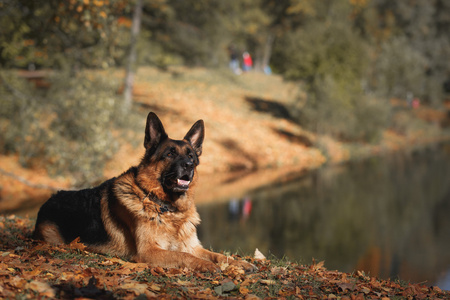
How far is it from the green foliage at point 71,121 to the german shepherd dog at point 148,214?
8.48m

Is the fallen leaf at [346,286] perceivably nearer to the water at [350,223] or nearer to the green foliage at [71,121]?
the water at [350,223]

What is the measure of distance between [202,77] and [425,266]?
27807 millimetres

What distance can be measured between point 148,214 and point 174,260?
0.64 m

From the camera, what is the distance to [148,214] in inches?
210

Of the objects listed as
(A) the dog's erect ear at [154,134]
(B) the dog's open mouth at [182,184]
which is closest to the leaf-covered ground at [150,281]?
(B) the dog's open mouth at [182,184]

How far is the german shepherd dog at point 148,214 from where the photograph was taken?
5.27m

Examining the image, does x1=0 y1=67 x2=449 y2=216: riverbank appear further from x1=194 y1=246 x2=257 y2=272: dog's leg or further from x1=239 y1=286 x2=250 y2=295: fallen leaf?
x1=239 y1=286 x2=250 y2=295: fallen leaf

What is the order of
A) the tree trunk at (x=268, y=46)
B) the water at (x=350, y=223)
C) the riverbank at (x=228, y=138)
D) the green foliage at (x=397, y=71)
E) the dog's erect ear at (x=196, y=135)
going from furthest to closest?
the tree trunk at (x=268, y=46)
the green foliage at (x=397, y=71)
the riverbank at (x=228, y=138)
the water at (x=350, y=223)
the dog's erect ear at (x=196, y=135)

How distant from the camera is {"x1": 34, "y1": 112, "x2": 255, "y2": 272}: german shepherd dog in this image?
5.27 meters

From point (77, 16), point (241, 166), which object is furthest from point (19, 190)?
point (241, 166)

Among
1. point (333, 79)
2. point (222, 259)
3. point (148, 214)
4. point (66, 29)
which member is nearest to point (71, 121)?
point (66, 29)

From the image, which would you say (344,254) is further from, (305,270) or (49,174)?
(49,174)

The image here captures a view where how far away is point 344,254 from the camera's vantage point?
1052 cm

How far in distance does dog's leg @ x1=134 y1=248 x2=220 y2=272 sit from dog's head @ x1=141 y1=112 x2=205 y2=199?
713mm
